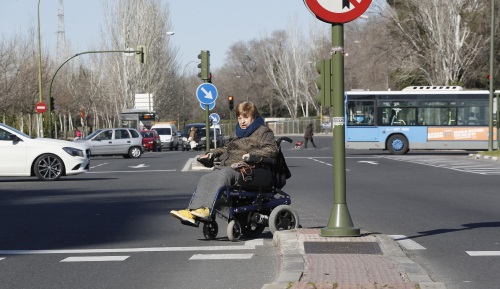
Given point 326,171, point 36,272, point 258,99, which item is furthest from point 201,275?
point 258,99

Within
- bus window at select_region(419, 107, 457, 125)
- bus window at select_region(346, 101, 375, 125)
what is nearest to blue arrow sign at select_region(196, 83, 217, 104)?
bus window at select_region(346, 101, 375, 125)

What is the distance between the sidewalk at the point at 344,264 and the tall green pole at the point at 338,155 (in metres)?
0.14

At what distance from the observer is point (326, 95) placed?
10594mm

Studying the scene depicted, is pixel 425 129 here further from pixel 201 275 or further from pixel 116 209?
pixel 201 275

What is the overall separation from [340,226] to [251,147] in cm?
160

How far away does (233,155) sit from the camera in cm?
1148

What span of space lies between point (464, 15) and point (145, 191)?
45.7 metres

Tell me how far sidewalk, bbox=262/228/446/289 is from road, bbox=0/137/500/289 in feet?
0.73

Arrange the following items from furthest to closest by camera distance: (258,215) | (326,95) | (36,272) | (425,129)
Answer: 1. (425,129)
2. (258,215)
3. (326,95)
4. (36,272)

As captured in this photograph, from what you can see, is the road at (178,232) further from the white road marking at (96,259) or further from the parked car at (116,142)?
the parked car at (116,142)

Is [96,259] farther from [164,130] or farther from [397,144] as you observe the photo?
[164,130]

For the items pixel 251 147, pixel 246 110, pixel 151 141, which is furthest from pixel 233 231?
pixel 151 141

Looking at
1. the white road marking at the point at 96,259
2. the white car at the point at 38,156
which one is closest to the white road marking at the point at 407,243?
the white road marking at the point at 96,259

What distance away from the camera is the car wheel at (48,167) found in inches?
1021
